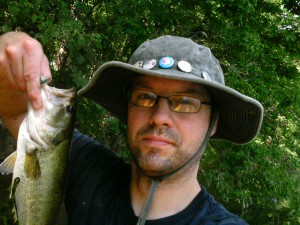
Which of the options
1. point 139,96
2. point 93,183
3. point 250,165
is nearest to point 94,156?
point 93,183

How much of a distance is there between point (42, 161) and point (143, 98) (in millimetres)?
601

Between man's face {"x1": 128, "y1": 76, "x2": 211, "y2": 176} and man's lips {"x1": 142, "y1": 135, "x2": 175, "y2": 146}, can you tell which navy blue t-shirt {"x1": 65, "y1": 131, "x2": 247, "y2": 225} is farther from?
man's lips {"x1": 142, "y1": 135, "x2": 175, "y2": 146}

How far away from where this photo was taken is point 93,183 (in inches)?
92.9

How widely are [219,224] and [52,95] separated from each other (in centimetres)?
103

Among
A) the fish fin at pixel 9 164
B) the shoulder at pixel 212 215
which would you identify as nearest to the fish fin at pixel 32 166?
the fish fin at pixel 9 164

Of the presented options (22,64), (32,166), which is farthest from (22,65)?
(32,166)

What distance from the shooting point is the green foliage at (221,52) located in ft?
18.3

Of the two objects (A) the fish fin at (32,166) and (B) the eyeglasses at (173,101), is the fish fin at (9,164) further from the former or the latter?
(B) the eyeglasses at (173,101)

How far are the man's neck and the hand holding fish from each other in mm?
675

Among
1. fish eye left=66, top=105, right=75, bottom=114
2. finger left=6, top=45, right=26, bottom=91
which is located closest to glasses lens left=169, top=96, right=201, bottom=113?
fish eye left=66, top=105, right=75, bottom=114

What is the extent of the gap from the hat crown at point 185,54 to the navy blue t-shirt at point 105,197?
584 millimetres

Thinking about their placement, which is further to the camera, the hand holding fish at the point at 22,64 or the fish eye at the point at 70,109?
the fish eye at the point at 70,109

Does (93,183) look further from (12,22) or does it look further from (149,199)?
(12,22)

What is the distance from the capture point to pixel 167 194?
2209 mm
